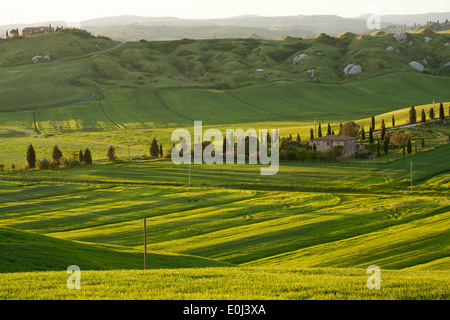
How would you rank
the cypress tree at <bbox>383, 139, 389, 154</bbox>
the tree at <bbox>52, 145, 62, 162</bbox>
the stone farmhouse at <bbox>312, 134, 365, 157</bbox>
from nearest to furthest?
the tree at <bbox>52, 145, 62, 162</bbox>, the cypress tree at <bbox>383, 139, 389, 154</bbox>, the stone farmhouse at <bbox>312, 134, 365, 157</bbox>

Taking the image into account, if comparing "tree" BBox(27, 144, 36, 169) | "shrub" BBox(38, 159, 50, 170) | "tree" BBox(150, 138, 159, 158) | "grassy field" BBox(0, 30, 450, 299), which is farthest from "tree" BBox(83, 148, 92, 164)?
"tree" BBox(150, 138, 159, 158)

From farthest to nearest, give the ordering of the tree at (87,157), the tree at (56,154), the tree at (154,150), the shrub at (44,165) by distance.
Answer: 1. the tree at (154,150)
2. the tree at (87,157)
3. the tree at (56,154)
4. the shrub at (44,165)

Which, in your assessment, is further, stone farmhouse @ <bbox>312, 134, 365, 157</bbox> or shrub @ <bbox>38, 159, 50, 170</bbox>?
stone farmhouse @ <bbox>312, 134, 365, 157</bbox>

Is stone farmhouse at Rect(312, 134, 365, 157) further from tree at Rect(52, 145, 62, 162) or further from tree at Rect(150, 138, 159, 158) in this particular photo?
tree at Rect(52, 145, 62, 162)

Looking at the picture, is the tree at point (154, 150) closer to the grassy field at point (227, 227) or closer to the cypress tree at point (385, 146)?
the grassy field at point (227, 227)

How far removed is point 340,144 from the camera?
98062mm

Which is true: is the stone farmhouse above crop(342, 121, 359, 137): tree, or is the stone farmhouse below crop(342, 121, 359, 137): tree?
below

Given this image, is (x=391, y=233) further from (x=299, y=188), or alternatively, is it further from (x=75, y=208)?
(x=75, y=208)

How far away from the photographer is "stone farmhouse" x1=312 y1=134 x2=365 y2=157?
97.8 meters

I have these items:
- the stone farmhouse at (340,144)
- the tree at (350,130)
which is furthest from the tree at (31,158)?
→ the tree at (350,130)

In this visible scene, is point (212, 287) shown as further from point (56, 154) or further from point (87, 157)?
point (56, 154)

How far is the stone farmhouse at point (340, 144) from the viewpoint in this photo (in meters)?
97.8

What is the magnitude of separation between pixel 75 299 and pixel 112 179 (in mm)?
63139

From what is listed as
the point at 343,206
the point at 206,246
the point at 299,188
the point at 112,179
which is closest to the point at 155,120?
the point at 112,179
